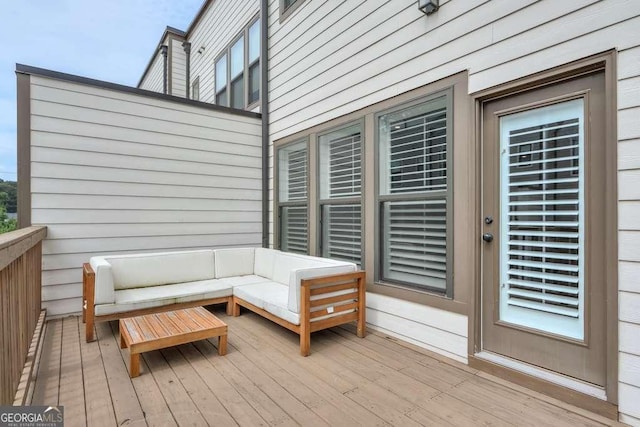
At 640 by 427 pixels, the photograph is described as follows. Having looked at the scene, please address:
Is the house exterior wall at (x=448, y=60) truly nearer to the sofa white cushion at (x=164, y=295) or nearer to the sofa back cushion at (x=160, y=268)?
the sofa white cushion at (x=164, y=295)

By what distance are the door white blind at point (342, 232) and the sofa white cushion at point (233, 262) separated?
3.78 feet

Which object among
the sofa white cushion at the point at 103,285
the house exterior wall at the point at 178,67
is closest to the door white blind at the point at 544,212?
the sofa white cushion at the point at 103,285

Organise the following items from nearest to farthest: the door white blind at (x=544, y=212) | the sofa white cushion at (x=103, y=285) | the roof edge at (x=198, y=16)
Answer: the door white blind at (x=544, y=212) → the sofa white cushion at (x=103, y=285) → the roof edge at (x=198, y=16)

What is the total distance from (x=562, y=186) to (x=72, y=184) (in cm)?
483

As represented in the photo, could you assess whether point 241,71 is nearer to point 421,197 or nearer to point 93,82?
point 93,82

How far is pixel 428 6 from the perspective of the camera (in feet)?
9.50

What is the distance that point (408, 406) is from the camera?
2.12 meters

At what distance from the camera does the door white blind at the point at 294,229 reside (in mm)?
4727

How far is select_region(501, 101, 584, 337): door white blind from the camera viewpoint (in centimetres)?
220

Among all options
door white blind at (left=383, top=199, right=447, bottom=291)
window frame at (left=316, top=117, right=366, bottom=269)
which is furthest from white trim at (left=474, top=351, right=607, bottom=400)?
window frame at (left=316, top=117, right=366, bottom=269)

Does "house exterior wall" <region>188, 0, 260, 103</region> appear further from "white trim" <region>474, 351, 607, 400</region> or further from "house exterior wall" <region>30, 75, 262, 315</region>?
"white trim" <region>474, 351, 607, 400</region>

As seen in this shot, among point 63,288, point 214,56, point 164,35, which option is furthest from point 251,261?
point 164,35

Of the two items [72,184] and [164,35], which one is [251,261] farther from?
[164,35]

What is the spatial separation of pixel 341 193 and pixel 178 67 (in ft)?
23.0
